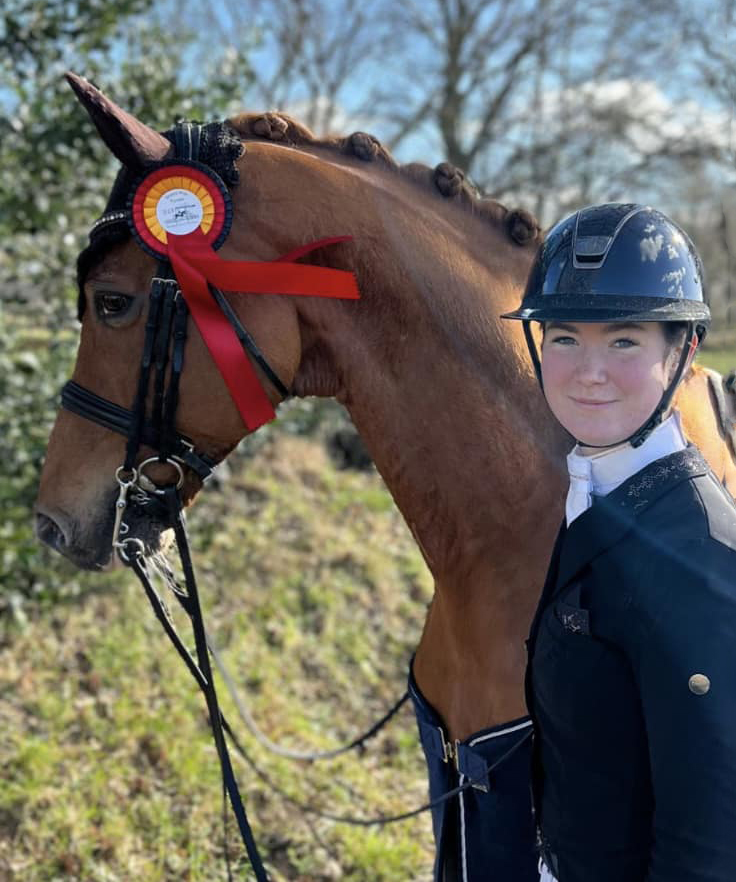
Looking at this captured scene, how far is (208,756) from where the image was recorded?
4141 mm

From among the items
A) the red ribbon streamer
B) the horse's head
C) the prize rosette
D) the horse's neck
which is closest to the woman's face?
the horse's neck

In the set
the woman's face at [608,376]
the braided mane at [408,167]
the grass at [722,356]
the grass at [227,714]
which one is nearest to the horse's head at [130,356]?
the braided mane at [408,167]

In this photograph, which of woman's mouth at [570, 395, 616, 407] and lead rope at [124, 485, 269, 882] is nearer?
woman's mouth at [570, 395, 616, 407]

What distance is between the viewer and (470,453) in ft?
6.18

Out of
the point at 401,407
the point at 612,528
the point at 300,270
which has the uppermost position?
the point at 300,270

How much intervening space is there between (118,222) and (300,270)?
0.49 m

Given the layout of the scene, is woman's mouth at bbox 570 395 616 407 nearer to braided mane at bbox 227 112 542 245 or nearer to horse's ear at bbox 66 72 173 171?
braided mane at bbox 227 112 542 245

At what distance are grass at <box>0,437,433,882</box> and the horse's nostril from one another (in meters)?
1.98

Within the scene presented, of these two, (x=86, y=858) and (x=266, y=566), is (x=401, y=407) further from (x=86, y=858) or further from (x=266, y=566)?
(x=266, y=566)

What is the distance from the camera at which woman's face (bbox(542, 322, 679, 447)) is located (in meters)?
1.26

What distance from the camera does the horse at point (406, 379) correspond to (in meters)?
1.87

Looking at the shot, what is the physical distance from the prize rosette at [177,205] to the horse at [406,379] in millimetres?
49

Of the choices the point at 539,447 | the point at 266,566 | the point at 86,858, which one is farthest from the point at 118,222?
the point at 266,566

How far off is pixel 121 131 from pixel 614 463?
55.8 inches
